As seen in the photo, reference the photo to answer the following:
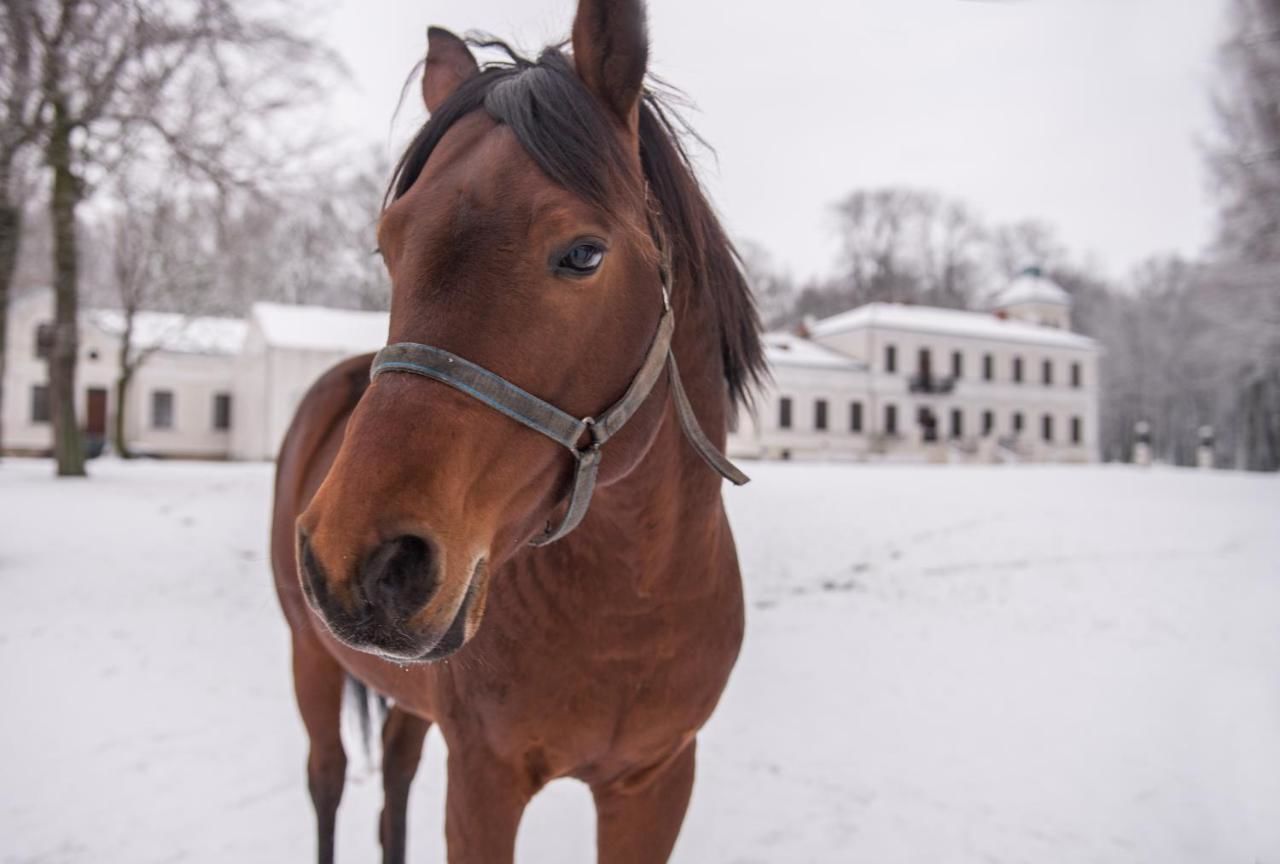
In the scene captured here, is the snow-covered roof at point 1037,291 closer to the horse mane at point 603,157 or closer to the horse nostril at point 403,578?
the horse mane at point 603,157

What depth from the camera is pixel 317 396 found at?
3045 millimetres

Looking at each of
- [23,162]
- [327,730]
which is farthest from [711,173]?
[23,162]

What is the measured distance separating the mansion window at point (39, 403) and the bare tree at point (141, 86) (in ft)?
80.7

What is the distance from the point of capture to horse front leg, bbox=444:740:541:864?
158 cm

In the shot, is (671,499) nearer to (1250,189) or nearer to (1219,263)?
(1250,189)

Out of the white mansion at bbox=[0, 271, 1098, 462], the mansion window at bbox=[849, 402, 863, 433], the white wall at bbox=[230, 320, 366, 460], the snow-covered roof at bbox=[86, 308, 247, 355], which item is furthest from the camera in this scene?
the mansion window at bbox=[849, 402, 863, 433]

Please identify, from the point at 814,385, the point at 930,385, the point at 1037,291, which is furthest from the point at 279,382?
the point at 930,385

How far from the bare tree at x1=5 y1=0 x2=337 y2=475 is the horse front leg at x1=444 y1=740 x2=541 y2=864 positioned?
5262 millimetres

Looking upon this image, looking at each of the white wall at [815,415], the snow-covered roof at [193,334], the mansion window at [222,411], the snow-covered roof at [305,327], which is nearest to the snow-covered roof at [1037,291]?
the white wall at [815,415]

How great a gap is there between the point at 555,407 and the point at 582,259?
24cm

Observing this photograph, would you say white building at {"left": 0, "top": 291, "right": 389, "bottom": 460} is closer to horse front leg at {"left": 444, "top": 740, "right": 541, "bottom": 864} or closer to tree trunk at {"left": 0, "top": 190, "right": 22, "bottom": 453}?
tree trunk at {"left": 0, "top": 190, "right": 22, "bottom": 453}

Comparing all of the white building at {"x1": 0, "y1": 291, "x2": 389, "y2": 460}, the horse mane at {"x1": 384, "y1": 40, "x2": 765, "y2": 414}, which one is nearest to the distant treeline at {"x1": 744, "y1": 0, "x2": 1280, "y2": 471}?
the horse mane at {"x1": 384, "y1": 40, "x2": 765, "y2": 414}

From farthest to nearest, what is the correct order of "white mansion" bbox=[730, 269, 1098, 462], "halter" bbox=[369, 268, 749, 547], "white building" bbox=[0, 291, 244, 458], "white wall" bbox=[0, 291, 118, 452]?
"white mansion" bbox=[730, 269, 1098, 462] → "white building" bbox=[0, 291, 244, 458] → "white wall" bbox=[0, 291, 118, 452] → "halter" bbox=[369, 268, 749, 547]

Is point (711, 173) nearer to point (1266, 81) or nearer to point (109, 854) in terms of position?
point (1266, 81)
